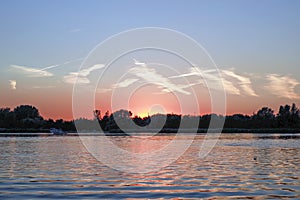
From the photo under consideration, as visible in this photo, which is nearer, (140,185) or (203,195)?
(203,195)

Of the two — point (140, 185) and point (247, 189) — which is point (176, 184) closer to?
point (140, 185)

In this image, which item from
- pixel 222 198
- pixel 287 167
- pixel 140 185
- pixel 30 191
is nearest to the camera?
pixel 222 198

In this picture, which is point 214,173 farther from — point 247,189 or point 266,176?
point 247,189

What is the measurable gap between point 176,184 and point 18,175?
44.7 feet

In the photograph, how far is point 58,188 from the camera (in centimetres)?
2964

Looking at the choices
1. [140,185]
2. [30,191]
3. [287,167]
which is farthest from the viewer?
[287,167]

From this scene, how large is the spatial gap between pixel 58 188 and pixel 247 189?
12062mm

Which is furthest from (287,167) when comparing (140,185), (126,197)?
(126,197)

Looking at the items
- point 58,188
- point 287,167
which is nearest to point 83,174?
point 58,188

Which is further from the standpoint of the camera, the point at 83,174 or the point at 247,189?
the point at 83,174

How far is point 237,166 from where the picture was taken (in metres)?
44.6

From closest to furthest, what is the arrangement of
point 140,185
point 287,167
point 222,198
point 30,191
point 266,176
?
point 222,198 < point 30,191 < point 140,185 < point 266,176 < point 287,167

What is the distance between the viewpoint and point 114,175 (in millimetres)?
36875

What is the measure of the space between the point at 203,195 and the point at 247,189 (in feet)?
12.3
